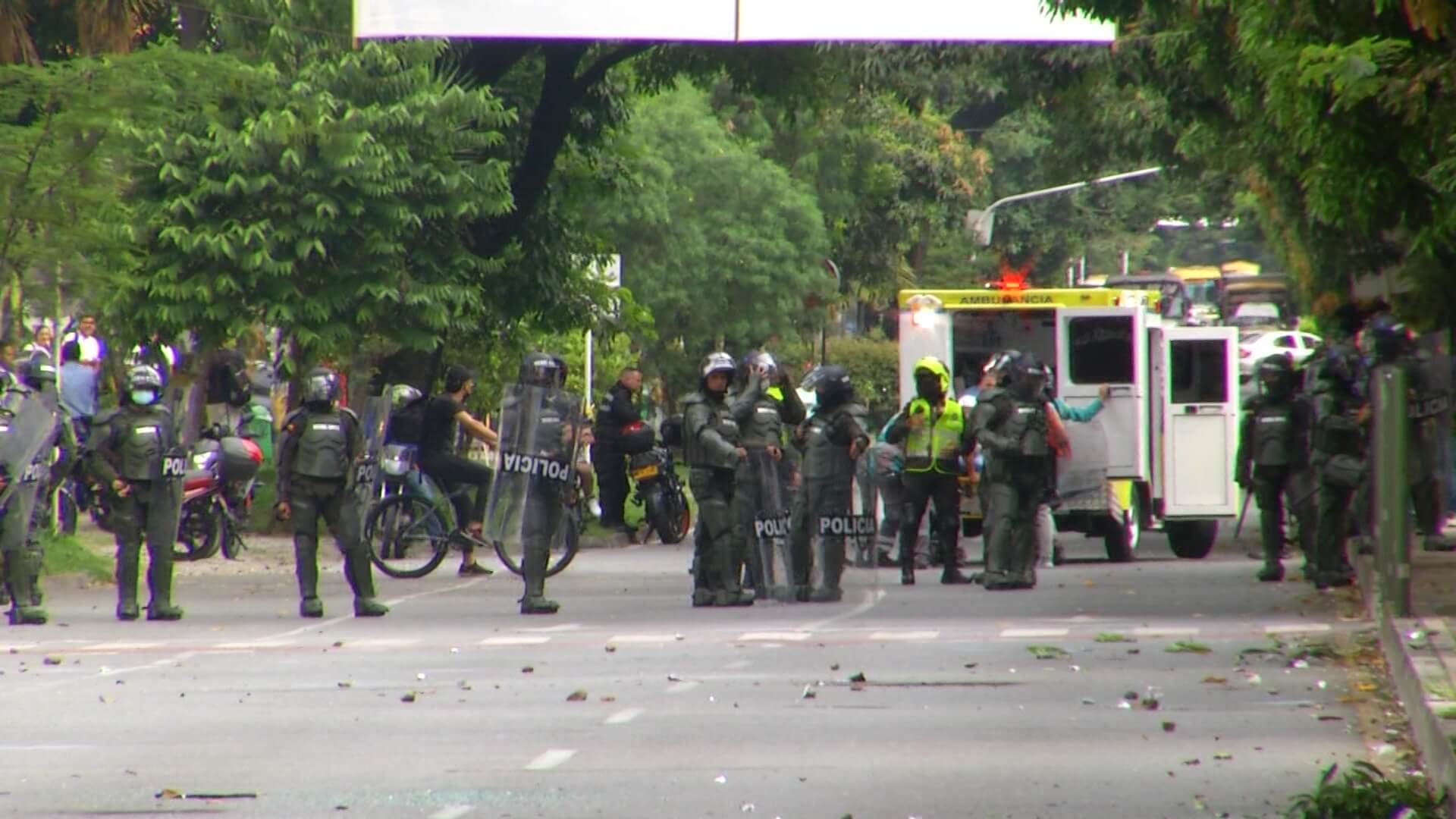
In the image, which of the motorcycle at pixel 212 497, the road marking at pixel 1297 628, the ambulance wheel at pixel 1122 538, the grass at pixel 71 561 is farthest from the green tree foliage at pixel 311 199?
the road marking at pixel 1297 628

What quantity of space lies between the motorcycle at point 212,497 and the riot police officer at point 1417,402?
34.2ft

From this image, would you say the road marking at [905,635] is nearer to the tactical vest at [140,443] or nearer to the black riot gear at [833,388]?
the black riot gear at [833,388]

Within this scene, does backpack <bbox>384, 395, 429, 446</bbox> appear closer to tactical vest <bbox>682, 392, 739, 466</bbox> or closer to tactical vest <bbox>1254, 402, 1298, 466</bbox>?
tactical vest <bbox>682, 392, 739, 466</bbox>

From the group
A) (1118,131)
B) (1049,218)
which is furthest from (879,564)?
(1049,218)

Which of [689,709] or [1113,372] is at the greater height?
[1113,372]

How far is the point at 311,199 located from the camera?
23500 millimetres

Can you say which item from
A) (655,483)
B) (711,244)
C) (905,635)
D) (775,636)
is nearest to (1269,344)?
(711,244)

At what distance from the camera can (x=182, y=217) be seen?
78.0ft

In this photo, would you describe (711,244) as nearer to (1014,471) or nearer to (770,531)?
(1014,471)

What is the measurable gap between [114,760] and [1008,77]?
18.4 m

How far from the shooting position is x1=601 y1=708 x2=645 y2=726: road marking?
1105 centimetres

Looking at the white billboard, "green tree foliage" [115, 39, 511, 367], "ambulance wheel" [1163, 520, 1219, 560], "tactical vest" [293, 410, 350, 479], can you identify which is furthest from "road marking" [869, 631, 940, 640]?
"green tree foliage" [115, 39, 511, 367]

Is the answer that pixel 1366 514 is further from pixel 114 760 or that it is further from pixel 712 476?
pixel 114 760

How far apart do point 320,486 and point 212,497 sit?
19.1 ft
